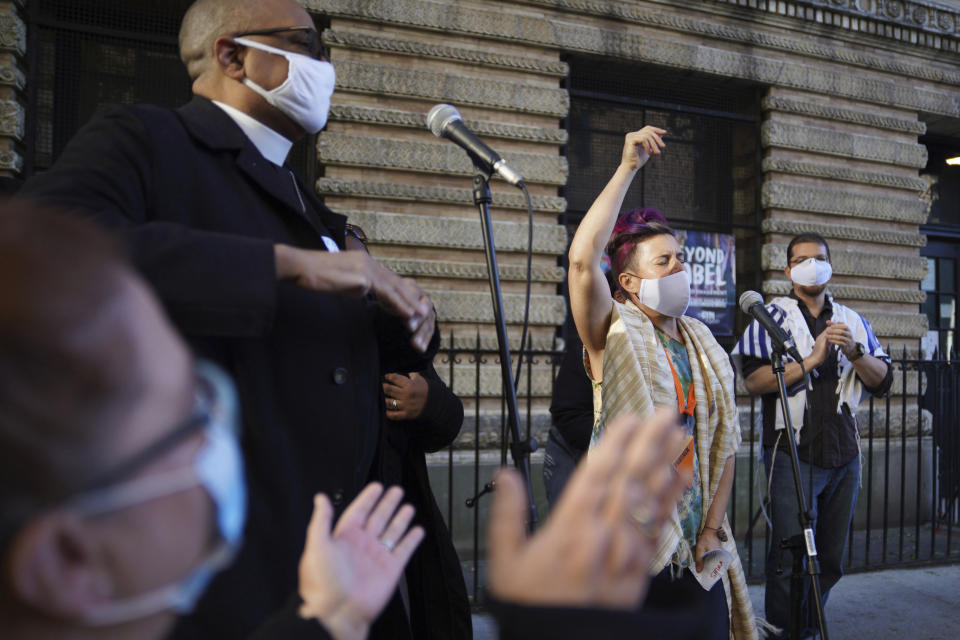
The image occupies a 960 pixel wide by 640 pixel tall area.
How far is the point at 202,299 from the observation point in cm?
134

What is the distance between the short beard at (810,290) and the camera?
16.1 feet

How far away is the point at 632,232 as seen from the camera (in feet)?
11.1

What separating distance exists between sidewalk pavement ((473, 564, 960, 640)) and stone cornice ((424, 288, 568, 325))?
2716mm

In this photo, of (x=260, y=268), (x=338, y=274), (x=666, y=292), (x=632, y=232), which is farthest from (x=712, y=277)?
(x=260, y=268)

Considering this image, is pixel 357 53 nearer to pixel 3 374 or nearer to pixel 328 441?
pixel 328 441

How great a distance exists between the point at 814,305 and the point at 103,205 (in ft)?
14.9

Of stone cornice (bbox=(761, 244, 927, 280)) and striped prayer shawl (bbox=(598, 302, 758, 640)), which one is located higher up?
stone cornice (bbox=(761, 244, 927, 280))

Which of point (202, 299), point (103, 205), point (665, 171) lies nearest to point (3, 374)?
point (202, 299)

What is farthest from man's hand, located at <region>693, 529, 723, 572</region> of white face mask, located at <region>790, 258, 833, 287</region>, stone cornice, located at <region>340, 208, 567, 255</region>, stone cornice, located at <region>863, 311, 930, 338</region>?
stone cornice, located at <region>863, 311, 930, 338</region>

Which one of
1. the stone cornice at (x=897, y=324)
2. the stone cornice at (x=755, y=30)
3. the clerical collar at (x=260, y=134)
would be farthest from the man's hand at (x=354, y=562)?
the stone cornice at (x=897, y=324)

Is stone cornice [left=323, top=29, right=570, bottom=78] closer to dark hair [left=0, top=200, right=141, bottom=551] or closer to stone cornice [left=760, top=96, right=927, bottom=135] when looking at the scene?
stone cornice [left=760, top=96, right=927, bottom=135]

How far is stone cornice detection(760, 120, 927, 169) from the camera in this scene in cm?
844

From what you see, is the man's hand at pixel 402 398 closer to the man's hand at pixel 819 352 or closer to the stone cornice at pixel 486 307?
the man's hand at pixel 819 352

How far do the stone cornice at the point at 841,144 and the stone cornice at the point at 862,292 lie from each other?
146cm
